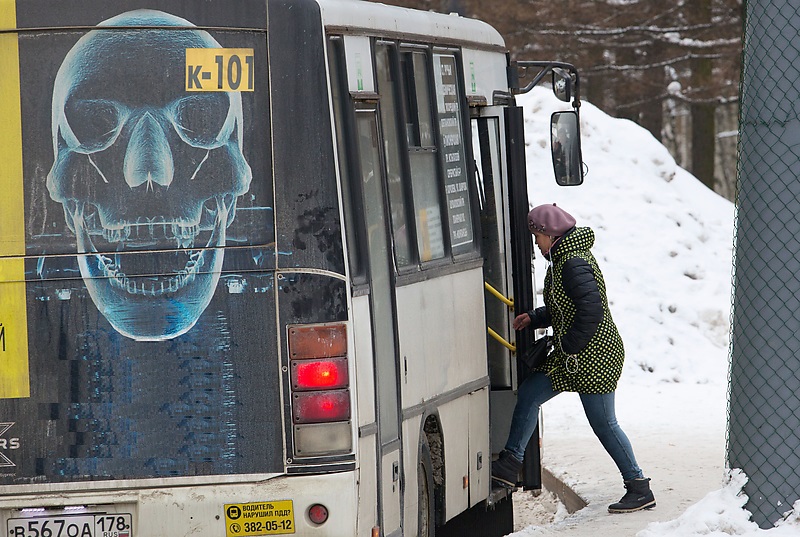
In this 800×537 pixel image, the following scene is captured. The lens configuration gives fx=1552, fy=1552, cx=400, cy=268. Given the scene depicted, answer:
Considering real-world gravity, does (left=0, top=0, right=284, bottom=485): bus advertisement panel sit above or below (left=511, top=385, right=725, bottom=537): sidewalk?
above

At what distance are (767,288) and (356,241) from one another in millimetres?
2392

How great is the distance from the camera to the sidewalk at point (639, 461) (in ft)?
29.3

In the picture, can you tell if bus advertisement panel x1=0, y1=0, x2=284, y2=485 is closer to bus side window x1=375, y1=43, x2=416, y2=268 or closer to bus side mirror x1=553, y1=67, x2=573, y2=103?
bus side window x1=375, y1=43, x2=416, y2=268

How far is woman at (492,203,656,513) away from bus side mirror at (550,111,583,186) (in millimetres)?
591

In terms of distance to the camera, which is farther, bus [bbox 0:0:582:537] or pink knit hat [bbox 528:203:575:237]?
pink knit hat [bbox 528:203:575:237]

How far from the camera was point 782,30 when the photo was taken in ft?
24.5

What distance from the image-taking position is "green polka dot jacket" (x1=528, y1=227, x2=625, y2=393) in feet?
28.0

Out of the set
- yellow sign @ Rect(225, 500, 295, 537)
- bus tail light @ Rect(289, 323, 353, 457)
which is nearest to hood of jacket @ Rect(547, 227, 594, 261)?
bus tail light @ Rect(289, 323, 353, 457)

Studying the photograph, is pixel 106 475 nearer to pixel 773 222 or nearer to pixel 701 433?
pixel 773 222

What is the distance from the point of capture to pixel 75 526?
596 cm

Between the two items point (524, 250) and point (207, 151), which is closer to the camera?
point (207, 151)

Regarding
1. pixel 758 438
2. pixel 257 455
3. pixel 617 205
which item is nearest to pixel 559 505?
pixel 758 438

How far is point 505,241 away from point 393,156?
208cm

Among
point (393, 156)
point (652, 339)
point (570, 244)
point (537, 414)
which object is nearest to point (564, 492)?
point (537, 414)
